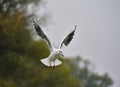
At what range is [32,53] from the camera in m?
49.2

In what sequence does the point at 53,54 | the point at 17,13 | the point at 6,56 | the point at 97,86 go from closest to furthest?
the point at 53,54
the point at 6,56
the point at 17,13
the point at 97,86

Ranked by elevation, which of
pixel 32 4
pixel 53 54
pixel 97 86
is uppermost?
pixel 97 86

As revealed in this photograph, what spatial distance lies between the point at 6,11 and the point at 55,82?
6665mm

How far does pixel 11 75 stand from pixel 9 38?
2961mm

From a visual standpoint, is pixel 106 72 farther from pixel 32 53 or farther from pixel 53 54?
pixel 53 54

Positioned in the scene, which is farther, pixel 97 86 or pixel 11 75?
pixel 97 86

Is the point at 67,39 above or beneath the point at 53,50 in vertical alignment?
above

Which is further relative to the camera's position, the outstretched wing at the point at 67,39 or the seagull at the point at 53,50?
the outstretched wing at the point at 67,39

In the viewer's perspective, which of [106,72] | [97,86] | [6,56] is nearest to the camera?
[6,56]

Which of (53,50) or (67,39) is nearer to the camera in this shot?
(53,50)

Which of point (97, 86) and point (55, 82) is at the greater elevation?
point (97, 86)

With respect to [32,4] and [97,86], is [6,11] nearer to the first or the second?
[32,4]

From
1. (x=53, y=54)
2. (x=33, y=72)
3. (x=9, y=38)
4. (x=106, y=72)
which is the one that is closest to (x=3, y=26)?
(x=9, y=38)

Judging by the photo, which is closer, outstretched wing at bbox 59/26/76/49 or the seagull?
the seagull
